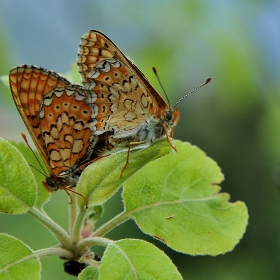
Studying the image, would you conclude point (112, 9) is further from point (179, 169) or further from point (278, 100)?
point (179, 169)

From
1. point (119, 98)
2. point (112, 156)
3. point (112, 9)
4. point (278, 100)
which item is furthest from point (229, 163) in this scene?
point (112, 156)

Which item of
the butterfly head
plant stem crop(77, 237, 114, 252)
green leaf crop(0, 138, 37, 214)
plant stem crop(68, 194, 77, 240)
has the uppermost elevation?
green leaf crop(0, 138, 37, 214)

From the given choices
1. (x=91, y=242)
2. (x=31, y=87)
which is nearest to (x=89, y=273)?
(x=91, y=242)

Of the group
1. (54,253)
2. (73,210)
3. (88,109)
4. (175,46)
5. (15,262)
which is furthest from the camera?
(175,46)

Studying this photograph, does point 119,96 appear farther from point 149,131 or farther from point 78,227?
point 78,227

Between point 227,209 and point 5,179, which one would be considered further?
point 227,209

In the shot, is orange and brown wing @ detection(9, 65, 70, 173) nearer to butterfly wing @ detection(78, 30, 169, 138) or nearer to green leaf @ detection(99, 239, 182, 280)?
butterfly wing @ detection(78, 30, 169, 138)

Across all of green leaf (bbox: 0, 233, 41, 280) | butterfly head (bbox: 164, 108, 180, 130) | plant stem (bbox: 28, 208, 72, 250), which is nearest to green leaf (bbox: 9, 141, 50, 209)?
plant stem (bbox: 28, 208, 72, 250)
